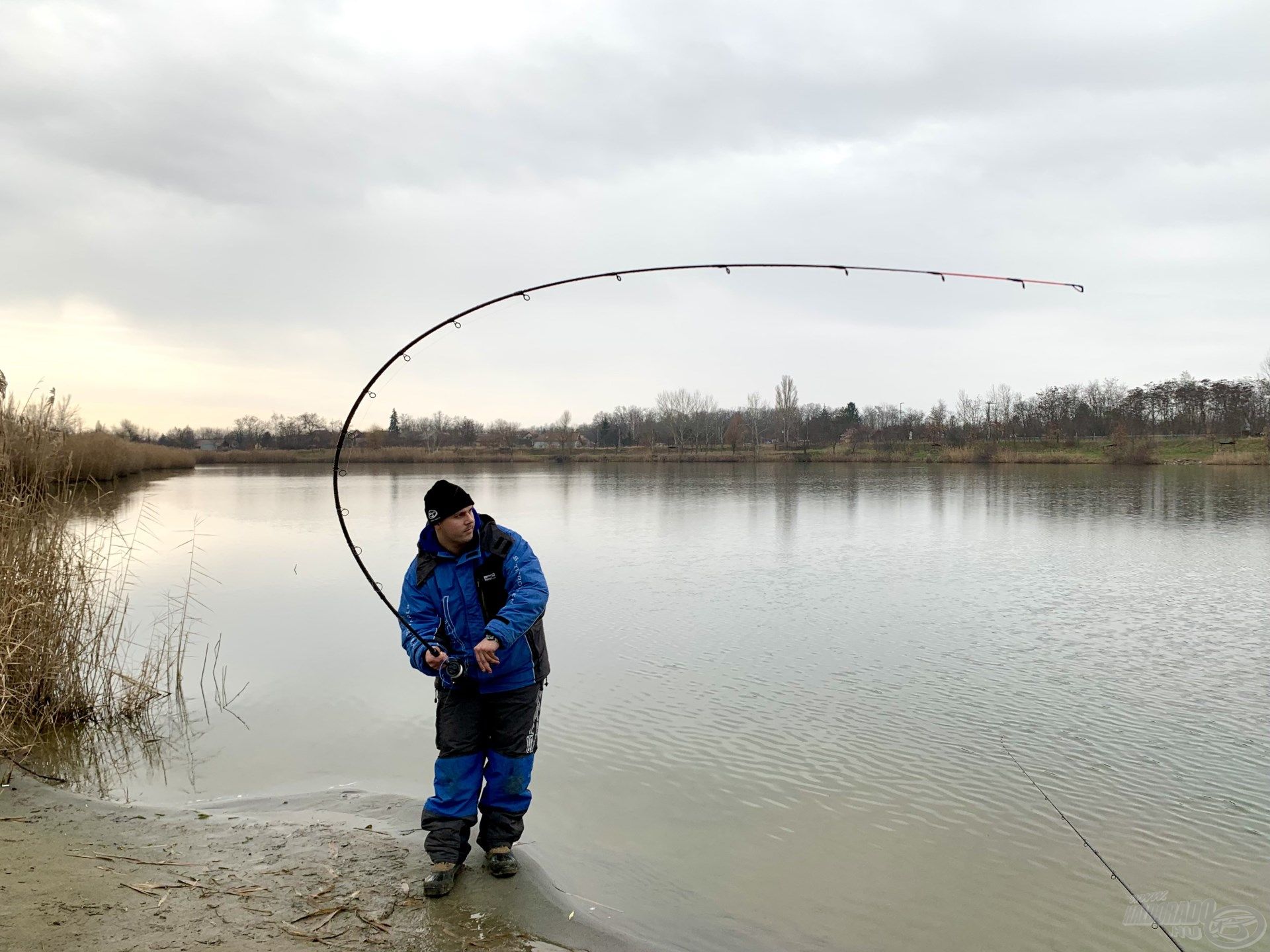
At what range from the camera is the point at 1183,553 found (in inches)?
655

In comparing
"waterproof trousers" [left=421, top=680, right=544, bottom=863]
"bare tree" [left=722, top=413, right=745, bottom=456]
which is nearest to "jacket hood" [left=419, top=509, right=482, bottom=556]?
"waterproof trousers" [left=421, top=680, right=544, bottom=863]

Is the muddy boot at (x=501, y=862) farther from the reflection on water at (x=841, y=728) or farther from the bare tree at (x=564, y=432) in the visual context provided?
the bare tree at (x=564, y=432)

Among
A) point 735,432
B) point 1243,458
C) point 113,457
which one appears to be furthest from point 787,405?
point 113,457

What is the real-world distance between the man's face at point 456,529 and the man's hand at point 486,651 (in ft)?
1.49

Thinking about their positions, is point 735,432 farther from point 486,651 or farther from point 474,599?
point 486,651

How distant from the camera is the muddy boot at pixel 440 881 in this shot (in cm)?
386

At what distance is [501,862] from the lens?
164 inches

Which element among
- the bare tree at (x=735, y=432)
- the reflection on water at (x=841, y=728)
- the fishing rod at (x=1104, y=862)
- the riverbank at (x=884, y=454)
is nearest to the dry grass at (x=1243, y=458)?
the riverbank at (x=884, y=454)

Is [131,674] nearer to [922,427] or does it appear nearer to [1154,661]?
[1154,661]

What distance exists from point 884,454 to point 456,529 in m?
75.2

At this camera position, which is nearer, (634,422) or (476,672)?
(476,672)

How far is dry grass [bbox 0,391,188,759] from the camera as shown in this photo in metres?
6.34

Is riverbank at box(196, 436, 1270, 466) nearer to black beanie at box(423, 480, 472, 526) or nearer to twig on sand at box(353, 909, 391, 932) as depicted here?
black beanie at box(423, 480, 472, 526)

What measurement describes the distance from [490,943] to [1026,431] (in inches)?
3313
